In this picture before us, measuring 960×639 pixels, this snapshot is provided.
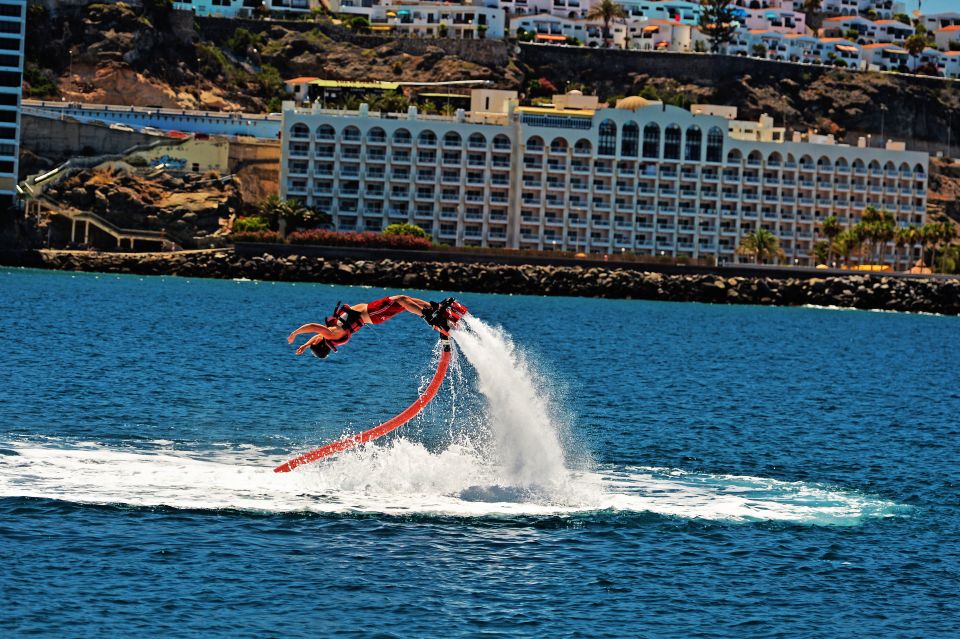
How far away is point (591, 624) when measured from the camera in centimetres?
3194

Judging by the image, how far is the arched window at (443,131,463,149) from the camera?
6954 inches

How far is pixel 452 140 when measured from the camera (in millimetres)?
177375

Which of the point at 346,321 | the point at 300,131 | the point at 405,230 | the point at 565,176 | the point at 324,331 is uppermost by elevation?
the point at 300,131

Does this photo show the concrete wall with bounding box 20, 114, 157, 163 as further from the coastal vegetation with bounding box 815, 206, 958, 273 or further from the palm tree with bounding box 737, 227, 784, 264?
the coastal vegetation with bounding box 815, 206, 958, 273

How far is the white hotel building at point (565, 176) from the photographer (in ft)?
573

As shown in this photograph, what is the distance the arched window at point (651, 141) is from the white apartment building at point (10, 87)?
68.2 m

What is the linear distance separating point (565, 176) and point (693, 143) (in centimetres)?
1545

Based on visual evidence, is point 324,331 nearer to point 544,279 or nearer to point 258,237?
point 258,237

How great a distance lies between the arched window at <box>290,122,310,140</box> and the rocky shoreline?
21874mm

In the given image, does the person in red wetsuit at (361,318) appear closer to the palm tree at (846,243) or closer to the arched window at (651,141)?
the palm tree at (846,243)

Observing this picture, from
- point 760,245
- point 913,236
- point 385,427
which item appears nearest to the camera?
point 385,427

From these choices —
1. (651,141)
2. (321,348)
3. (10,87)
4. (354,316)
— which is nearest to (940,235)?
(651,141)

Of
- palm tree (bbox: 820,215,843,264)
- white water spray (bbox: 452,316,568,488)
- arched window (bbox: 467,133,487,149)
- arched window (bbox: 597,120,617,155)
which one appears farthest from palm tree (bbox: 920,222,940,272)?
white water spray (bbox: 452,316,568,488)

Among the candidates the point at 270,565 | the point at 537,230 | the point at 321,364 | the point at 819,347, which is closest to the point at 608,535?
the point at 270,565
